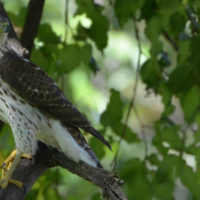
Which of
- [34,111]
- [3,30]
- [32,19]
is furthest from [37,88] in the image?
[32,19]

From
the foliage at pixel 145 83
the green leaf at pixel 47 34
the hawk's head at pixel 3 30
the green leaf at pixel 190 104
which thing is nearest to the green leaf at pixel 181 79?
the foliage at pixel 145 83

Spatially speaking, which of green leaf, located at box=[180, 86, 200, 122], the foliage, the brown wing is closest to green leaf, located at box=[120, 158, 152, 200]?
the foliage

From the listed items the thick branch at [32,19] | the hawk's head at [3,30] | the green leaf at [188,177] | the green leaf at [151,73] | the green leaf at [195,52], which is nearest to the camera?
the green leaf at [195,52]

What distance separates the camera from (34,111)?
3451mm

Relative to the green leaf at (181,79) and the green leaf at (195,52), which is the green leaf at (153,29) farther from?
the green leaf at (195,52)

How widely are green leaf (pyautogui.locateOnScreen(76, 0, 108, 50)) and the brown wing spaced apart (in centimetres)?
54

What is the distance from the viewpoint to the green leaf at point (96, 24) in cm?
378

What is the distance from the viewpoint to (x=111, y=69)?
6684 mm

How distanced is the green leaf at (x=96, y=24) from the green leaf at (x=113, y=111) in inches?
14.3

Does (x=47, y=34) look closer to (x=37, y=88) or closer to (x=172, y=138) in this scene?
(x=37, y=88)

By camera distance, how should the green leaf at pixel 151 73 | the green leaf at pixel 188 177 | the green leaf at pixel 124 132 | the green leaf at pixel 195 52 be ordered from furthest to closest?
→ the green leaf at pixel 124 132 < the green leaf at pixel 151 73 < the green leaf at pixel 188 177 < the green leaf at pixel 195 52

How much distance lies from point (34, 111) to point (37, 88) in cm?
16

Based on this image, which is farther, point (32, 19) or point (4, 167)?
point (32, 19)

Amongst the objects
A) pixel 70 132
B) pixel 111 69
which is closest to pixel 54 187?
pixel 70 132
